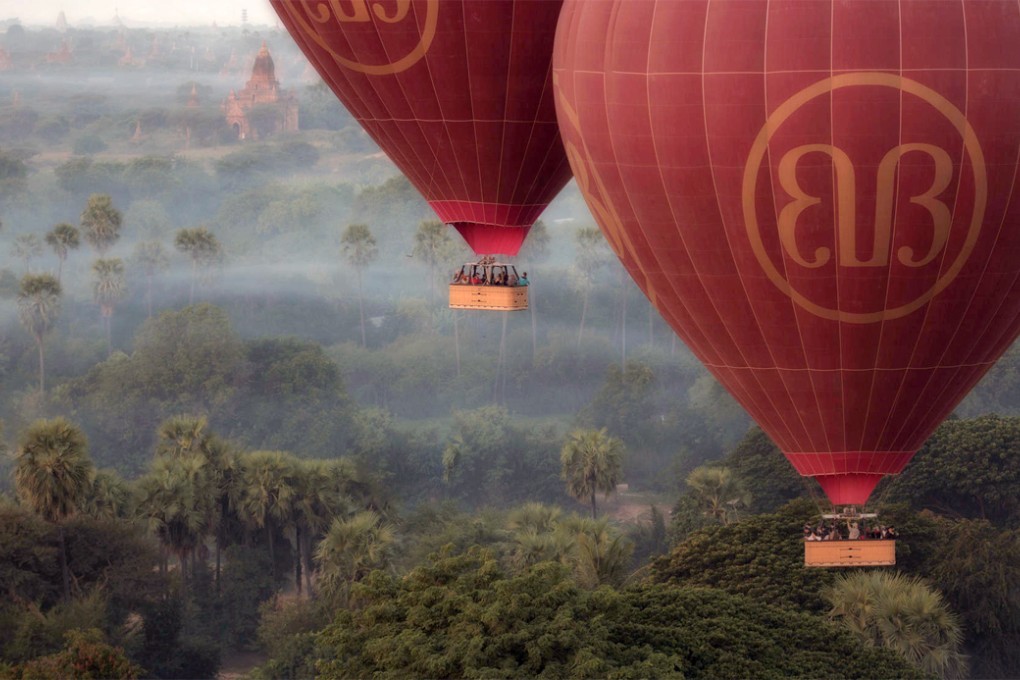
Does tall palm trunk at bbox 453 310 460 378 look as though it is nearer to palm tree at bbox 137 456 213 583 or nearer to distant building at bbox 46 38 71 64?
palm tree at bbox 137 456 213 583

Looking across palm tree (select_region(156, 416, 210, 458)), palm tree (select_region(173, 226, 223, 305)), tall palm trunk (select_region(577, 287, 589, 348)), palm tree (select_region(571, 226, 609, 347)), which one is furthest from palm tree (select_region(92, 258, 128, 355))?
palm tree (select_region(156, 416, 210, 458))

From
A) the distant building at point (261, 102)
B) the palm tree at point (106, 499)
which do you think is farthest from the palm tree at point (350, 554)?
the distant building at point (261, 102)

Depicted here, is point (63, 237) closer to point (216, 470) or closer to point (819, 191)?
point (216, 470)

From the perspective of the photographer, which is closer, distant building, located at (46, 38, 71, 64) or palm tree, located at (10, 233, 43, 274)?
palm tree, located at (10, 233, 43, 274)

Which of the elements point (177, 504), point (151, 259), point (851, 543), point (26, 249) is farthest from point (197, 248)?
point (851, 543)

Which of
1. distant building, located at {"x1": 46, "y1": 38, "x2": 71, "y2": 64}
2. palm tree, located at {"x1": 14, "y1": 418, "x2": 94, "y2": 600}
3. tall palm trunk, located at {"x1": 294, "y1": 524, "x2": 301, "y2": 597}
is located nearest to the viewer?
palm tree, located at {"x1": 14, "y1": 418, "x2": 94, "y2": 600}

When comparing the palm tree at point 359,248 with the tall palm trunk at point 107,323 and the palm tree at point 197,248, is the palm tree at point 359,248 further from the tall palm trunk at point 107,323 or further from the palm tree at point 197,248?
the tall palm trunk at point 107,323

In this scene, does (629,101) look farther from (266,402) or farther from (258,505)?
(266,402)
